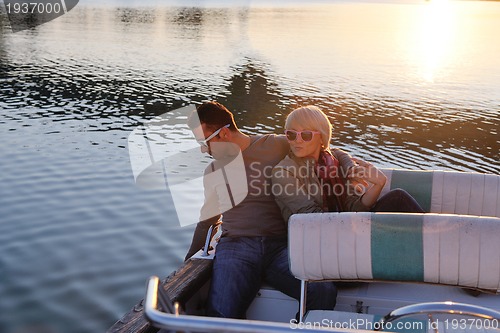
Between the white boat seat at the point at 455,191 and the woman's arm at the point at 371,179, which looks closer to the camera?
the woman's arm at the point at 371,179

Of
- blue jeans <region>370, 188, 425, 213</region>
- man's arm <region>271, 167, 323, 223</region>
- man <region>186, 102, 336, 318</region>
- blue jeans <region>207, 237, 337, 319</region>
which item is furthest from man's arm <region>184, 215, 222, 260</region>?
blue jeans <region>370, 188, 425, 213</region>

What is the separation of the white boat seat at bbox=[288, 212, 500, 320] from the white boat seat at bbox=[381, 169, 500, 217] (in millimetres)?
1140

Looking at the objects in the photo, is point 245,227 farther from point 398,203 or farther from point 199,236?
point 398,203

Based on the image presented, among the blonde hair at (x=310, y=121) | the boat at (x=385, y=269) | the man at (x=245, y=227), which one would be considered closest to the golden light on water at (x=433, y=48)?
the blonde hair at (x=310, y=121)

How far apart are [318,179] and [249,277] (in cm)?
83

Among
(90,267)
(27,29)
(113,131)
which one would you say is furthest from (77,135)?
(27,29)

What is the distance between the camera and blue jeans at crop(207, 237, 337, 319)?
4.26m

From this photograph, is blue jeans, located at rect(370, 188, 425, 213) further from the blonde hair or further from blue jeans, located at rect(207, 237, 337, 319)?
blue jeans, located at rect(207, 237, 337, 319)

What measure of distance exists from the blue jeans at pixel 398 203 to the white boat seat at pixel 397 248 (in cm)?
49

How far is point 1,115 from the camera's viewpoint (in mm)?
16297

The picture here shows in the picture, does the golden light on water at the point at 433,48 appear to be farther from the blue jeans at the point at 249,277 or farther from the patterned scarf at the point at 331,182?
the blue jeans at the point at 249,277

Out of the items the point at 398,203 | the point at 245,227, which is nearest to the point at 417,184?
the point at 398,203

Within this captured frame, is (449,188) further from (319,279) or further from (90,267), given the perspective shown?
(90,267)

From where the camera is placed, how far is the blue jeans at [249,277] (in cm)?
426
